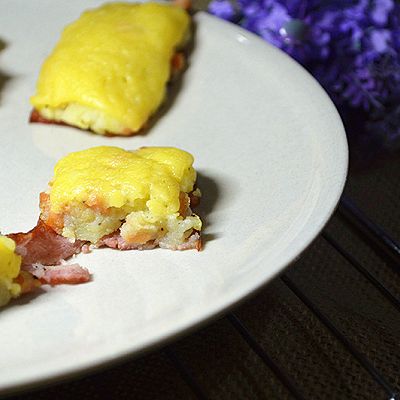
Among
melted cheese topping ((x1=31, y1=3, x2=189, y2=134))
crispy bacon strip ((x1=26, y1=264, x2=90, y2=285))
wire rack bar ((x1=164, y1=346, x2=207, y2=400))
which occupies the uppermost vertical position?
melted cheese topping ((x1=31, y1=3, x2=189, y2=134))

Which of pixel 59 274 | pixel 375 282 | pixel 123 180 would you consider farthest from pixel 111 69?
pixel 375 282

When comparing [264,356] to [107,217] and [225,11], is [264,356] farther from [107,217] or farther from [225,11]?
[225,11]

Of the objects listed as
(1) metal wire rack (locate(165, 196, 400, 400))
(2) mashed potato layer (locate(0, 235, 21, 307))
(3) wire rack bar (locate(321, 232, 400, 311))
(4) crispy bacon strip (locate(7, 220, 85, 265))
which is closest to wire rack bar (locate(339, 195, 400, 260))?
(1) metal wire rack (locate(165, 196, 400, 400))

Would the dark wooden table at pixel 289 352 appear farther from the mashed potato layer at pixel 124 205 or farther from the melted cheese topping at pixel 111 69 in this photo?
the melted cheese topping at pixel 111 69

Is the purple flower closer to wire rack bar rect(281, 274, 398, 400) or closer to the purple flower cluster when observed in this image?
the purple flower cluster

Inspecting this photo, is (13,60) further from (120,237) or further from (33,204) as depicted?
(120,237)

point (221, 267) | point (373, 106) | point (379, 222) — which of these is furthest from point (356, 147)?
point (221, 267)
